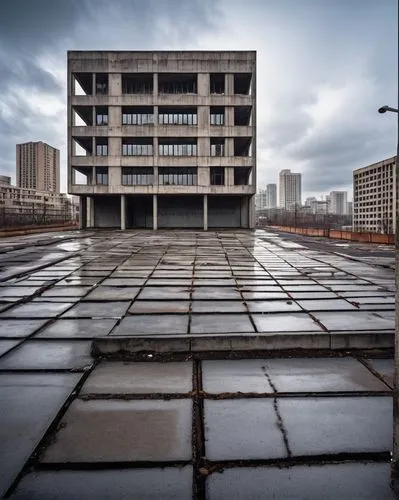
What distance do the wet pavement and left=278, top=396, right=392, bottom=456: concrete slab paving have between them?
1cm

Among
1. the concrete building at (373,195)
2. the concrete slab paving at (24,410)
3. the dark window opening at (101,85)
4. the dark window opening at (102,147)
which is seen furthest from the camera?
the concrete building at (373,195)

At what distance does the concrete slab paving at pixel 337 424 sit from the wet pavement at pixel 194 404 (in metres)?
0.01

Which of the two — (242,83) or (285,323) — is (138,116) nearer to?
(242,83)

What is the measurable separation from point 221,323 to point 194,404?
2398mm

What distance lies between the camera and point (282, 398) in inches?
142

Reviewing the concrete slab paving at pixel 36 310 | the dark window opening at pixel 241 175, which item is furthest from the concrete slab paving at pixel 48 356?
the dark window opening at pixel 241 175

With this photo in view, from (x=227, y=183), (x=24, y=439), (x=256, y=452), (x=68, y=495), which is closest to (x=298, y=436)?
(x=256, y=452)

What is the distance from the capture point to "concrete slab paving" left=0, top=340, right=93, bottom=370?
4.36 m

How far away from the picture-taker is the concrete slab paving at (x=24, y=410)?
2.67 m

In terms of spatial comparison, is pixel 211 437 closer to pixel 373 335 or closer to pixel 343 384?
pixel 343 384

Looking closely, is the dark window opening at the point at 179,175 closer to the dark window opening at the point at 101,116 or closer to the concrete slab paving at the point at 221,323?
the dark window opening at the point at 101,116

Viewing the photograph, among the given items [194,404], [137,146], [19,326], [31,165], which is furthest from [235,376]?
[31,165]

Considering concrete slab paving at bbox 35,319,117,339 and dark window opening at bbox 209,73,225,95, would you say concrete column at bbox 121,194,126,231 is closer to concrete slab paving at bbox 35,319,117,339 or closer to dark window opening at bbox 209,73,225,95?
dark window opening at bbox 209,73,225,95

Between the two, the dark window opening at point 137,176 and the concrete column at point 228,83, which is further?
the dark window opening at point 137,176
